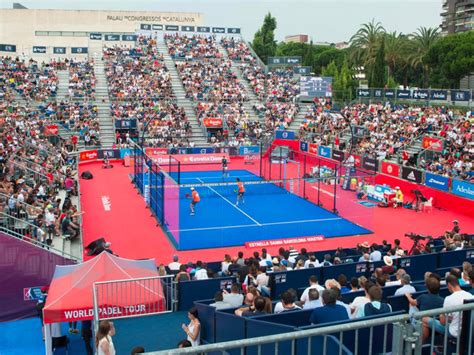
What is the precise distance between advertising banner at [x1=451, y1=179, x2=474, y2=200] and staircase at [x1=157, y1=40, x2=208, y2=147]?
2810 cm

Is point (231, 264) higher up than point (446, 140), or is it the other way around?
point (446, 140)

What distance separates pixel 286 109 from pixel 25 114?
2869cm

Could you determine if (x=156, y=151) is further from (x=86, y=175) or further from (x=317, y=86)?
(x=317, y=86)

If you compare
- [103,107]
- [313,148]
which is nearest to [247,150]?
[313,148]

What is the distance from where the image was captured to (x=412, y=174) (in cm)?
3612

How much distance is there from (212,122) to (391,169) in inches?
943

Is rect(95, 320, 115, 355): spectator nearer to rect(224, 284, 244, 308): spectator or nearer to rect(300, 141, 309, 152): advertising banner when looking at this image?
rect(224, 284, 244, 308): spectator

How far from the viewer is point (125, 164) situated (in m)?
48.7

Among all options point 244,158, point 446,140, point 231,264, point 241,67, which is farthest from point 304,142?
point 231,264

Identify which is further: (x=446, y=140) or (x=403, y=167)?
(x=446, y=140)

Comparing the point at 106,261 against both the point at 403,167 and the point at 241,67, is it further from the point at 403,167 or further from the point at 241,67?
the point at 241,67

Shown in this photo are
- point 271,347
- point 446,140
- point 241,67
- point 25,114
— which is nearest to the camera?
point 271,347

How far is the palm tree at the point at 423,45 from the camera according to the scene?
79125 millimetres

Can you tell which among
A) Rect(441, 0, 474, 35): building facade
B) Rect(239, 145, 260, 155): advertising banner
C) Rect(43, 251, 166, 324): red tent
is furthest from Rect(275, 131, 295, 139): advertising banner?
Rect(441, 0, 474, 35): building facade
